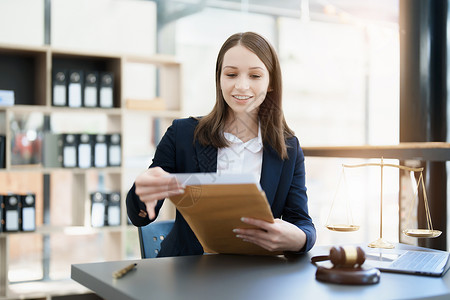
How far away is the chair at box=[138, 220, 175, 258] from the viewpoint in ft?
5.88

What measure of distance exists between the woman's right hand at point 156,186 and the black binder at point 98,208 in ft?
9.07

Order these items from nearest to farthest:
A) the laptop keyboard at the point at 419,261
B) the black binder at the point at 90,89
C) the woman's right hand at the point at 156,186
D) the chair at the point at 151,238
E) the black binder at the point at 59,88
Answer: the woman's right hand at the point at 156,186, the laptop keyboard at the point at 419,261, the chair at the point at 151,238, the black binder at the point at 59,88, the black binder at the point at 90,89

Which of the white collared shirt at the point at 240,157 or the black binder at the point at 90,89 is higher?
the black binder at the point at 90,89

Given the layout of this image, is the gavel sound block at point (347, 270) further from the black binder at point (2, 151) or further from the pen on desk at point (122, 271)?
the black binder at point (2, 151)

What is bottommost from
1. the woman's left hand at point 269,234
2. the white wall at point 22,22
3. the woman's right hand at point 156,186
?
the woman's left hand at point 269,234

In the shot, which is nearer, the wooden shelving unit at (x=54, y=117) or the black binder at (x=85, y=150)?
the wooden shelving unit at (x=54, y=117)

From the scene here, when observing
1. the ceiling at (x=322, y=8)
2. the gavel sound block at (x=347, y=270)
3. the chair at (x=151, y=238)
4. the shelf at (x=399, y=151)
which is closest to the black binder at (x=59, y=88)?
the ceiling at (x=322, y=8)

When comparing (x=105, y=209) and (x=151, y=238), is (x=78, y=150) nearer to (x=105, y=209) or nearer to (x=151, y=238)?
(x=105, y=209)

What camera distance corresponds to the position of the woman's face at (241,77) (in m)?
1.48

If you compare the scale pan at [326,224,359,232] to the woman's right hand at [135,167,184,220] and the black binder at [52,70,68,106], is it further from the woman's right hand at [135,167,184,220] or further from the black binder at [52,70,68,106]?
the black binder at [52,70,68,106]

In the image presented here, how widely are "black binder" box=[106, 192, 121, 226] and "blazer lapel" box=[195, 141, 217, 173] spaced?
2.49 metres

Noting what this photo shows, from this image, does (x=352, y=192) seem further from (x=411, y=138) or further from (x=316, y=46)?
(x=411, y=138)

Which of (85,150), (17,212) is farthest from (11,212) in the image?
(85,150)

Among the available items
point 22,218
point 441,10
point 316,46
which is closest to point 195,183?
point 441,10
